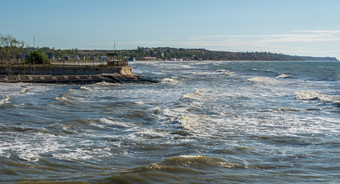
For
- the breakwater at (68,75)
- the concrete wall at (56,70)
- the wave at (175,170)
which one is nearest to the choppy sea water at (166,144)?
the wave at (175,170)

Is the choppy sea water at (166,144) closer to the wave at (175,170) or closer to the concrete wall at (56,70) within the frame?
the wave at (175,170)

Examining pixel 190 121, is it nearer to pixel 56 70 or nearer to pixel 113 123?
pixel 113 123

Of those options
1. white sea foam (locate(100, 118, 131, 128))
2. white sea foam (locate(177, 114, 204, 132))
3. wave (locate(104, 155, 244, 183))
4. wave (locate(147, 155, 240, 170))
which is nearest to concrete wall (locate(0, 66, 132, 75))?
white sea foam (locate(177, 114, 204, 132))

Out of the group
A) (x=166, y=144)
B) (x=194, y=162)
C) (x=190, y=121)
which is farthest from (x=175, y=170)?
(x=190, y=121)

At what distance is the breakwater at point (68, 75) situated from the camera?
164ft

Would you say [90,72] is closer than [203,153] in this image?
No

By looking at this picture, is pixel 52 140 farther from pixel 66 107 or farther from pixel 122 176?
pixel 66 107

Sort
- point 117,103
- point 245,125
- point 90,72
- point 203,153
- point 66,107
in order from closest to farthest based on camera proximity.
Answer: point 203,153, point 245,125, point 66,107, point 117,103, point 90,72

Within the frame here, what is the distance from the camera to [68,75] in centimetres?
5550

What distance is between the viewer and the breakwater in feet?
164

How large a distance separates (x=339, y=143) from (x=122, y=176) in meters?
9.50

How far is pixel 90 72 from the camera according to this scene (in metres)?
58.2

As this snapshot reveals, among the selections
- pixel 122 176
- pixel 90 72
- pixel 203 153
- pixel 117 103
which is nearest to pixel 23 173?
pixel 122 176

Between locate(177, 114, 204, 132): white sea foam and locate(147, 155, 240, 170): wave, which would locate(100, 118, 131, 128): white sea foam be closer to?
locate(177, 114, 204, 132): white sea foam
